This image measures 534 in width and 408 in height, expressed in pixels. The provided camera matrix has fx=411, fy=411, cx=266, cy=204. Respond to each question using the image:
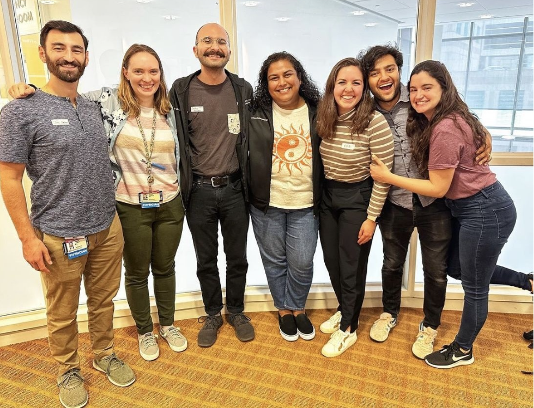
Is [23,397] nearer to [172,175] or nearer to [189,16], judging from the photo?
[172,175]

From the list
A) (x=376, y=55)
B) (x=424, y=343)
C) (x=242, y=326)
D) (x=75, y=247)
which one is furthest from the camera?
(x=242, y=326)

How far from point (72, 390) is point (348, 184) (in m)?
1.74

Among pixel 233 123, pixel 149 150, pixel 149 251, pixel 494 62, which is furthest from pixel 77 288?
pixel 494 62

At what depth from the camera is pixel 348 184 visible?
86.5 inches

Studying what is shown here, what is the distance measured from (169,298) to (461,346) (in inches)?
65.6

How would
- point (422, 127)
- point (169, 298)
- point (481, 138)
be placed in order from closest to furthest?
point (481, 138) → point (422, 127) → point (169, 298)

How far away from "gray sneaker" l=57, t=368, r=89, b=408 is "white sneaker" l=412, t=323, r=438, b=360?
5.86 feet

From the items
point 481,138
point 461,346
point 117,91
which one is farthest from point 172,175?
point 461,346

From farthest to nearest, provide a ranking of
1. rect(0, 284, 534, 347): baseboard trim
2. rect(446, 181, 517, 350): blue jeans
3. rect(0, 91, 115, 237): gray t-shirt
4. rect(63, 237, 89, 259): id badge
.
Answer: rect(0, 284, 534, 347): baseboard trim < rect(446, 181, 517, 350): blue jeans < rect(63, 237, 89, 259): id badge < rect(0, 91, 115, 237): gray t-shirt

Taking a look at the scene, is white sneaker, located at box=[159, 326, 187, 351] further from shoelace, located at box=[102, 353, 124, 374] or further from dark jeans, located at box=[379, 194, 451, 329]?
dark jeans, located at box=[379, 194, 451, 329]

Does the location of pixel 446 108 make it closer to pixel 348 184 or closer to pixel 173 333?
pixel 348 184

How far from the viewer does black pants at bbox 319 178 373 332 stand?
221 centimetres

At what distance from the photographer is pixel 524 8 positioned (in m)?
2.45

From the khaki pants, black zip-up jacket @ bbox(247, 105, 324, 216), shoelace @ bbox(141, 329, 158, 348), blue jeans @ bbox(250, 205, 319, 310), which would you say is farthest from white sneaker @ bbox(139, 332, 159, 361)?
black zip-up jacket @ bbox(247, 105, 324, 216)
